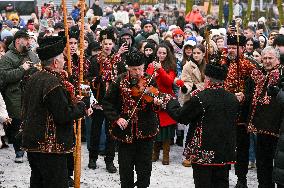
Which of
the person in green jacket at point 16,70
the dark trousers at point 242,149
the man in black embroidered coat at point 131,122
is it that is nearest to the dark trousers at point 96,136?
the person in green jacket at point 16,70

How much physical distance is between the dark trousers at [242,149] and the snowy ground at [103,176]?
430 millimetres

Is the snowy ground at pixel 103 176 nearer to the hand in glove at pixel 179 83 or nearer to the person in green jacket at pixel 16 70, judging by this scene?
the person in green jacket at pixel 16 70

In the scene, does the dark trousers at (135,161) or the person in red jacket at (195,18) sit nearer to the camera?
the dark trousers at (135,161)

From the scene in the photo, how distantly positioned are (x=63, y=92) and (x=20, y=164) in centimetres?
376

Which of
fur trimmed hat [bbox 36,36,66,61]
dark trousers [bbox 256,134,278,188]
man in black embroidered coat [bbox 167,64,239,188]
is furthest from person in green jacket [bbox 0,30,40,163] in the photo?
dark trousers [bbox 256,134,278,188]

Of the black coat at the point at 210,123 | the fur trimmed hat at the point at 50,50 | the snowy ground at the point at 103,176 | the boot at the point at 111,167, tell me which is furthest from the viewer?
the boot at the point at 111,167

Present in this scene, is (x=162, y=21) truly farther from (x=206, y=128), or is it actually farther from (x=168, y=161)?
(x=206, y=128)

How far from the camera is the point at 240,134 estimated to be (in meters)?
8.22

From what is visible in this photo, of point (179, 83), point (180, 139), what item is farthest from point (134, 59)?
point (180, 139)

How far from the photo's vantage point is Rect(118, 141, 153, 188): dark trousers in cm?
748

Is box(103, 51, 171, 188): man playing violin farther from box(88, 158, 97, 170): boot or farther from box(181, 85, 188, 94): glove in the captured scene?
box(181, 85, 188, 94): glove

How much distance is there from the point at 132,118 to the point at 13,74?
276 centimetres

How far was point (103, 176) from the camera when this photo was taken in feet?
29.4

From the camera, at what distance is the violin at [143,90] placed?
729 cm
